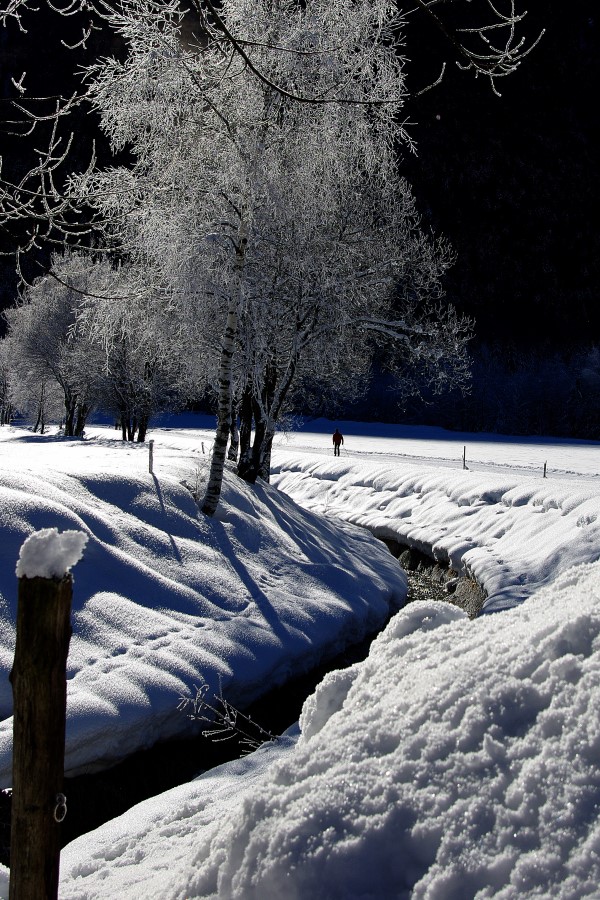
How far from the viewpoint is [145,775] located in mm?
6582

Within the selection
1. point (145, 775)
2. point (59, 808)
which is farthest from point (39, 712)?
point (145, 775)

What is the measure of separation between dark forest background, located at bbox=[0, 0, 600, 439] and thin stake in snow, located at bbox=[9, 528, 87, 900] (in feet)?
176

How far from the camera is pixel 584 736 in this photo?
2.12 meters

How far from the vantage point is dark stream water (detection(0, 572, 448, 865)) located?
19.2ft

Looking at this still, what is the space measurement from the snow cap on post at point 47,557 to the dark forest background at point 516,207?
53.7 metres

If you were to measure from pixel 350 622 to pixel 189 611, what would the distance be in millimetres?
2529

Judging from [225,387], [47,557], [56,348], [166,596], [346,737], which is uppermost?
[56,348]

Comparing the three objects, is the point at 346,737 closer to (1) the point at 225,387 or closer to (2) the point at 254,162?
(1) the point at 225,387

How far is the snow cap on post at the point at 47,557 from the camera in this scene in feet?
7.56

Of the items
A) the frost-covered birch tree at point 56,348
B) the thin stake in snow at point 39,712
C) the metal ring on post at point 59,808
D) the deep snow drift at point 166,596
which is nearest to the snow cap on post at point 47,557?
the thin stake in snow at point 39,712

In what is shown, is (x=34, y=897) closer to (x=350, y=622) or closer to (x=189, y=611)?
(x=189, y=611)

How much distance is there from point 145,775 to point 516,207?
6369cm

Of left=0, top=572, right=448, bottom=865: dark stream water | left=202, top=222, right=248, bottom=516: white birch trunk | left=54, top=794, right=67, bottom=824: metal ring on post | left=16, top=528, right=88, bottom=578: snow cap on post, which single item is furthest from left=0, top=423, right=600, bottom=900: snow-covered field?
left=202, top=222, right=248, bottom=516: white birch trunk

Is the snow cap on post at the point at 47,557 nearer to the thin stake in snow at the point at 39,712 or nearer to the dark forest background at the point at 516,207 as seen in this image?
the thin stake in snow at the point at 39,712
